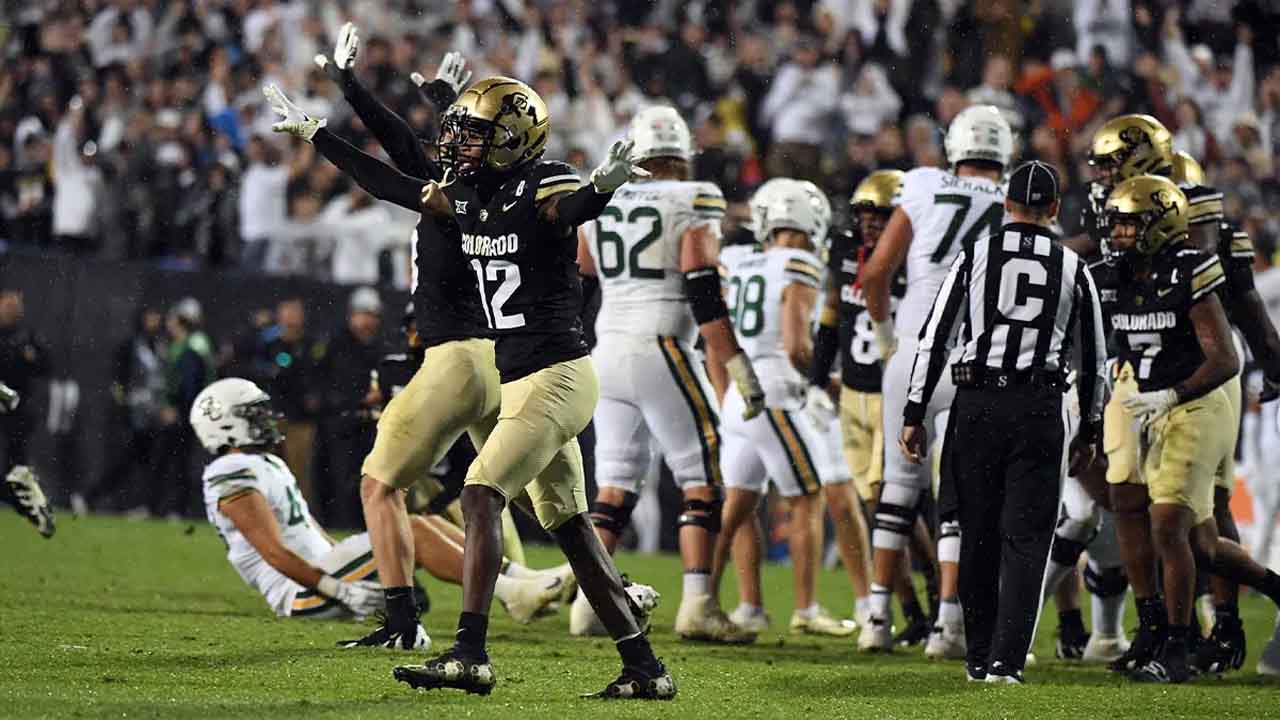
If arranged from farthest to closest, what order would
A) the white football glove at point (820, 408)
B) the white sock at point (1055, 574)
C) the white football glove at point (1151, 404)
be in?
1. the white football glove at point (820, 408)
2. the white sock at point (1055, 574)
3. the white football glove at point (1151, 404)

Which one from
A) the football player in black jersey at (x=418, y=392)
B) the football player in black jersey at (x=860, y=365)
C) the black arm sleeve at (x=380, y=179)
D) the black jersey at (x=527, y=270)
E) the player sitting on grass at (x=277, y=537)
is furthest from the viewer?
the football player in black jersey at (x=860, y=365)

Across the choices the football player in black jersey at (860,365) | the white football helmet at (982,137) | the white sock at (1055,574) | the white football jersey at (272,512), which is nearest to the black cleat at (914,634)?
the football player in black jersey at (860,365)

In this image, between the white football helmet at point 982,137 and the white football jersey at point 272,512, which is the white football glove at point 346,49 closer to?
the white football jersey at point 272,512

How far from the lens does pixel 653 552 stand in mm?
15625

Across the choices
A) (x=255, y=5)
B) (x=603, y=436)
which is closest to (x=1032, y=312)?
(x=603, y=436)

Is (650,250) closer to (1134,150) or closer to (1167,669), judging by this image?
(1134,150)

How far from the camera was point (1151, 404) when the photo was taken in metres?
8.15

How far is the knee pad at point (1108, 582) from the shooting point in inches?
360

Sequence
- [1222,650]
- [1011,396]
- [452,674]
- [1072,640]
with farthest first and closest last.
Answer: [1072,640], [1222,650], [1011,396], [452,674]

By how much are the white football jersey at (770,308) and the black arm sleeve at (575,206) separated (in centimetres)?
348

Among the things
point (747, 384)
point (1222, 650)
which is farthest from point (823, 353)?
point (1222, 650)

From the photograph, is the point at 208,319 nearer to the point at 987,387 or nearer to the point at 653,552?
the point at 653,552

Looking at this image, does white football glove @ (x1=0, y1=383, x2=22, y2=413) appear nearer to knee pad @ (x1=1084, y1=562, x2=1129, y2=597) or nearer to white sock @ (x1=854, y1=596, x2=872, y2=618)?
white sock @ (x1=854, y1=596, x2=872, y2=618)

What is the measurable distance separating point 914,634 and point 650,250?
7.39ft
